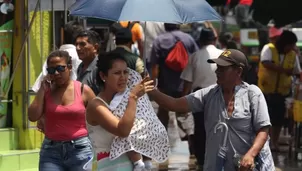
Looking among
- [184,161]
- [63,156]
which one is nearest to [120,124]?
[63,156]

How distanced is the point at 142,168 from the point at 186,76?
5754 millimetres

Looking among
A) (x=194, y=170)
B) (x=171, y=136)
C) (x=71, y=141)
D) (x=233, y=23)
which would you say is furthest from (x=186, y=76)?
(x=233, y=23)

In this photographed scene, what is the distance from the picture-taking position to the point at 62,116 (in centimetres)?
730

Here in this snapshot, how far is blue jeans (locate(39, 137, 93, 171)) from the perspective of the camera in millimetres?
7199

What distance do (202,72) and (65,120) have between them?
4.57m

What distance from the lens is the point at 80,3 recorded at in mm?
7145

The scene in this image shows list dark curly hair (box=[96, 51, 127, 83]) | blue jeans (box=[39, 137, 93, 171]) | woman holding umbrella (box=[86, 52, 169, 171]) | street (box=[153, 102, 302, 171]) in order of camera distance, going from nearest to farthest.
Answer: woman holding umbrella (box=[86, 52, 169, 171]) < dark curly hair (box=[96, 51, 127, 83]) < blue jeans (box=[39, 137, 93, 171]) < street (box=[153, 102, 302, 171])

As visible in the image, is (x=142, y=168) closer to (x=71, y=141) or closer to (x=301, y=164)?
(x=71, y=141)

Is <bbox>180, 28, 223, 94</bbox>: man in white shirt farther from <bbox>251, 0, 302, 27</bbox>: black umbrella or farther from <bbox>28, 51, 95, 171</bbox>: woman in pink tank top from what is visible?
<bbox>28, 51, 95, 171</bbox>: woman in pink tank top

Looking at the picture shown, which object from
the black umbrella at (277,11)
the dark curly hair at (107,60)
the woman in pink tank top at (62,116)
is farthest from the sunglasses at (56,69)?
the black umbrella at (277,11)

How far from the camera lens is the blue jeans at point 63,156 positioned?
720 cm

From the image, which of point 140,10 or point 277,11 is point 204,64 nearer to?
point 277,11

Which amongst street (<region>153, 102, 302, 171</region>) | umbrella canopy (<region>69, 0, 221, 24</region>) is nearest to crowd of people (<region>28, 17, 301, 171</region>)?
umbrella canopy (<region>69, 0, 221, 24</region>)

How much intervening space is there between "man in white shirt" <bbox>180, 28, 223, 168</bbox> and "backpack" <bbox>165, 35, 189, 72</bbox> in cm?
89
